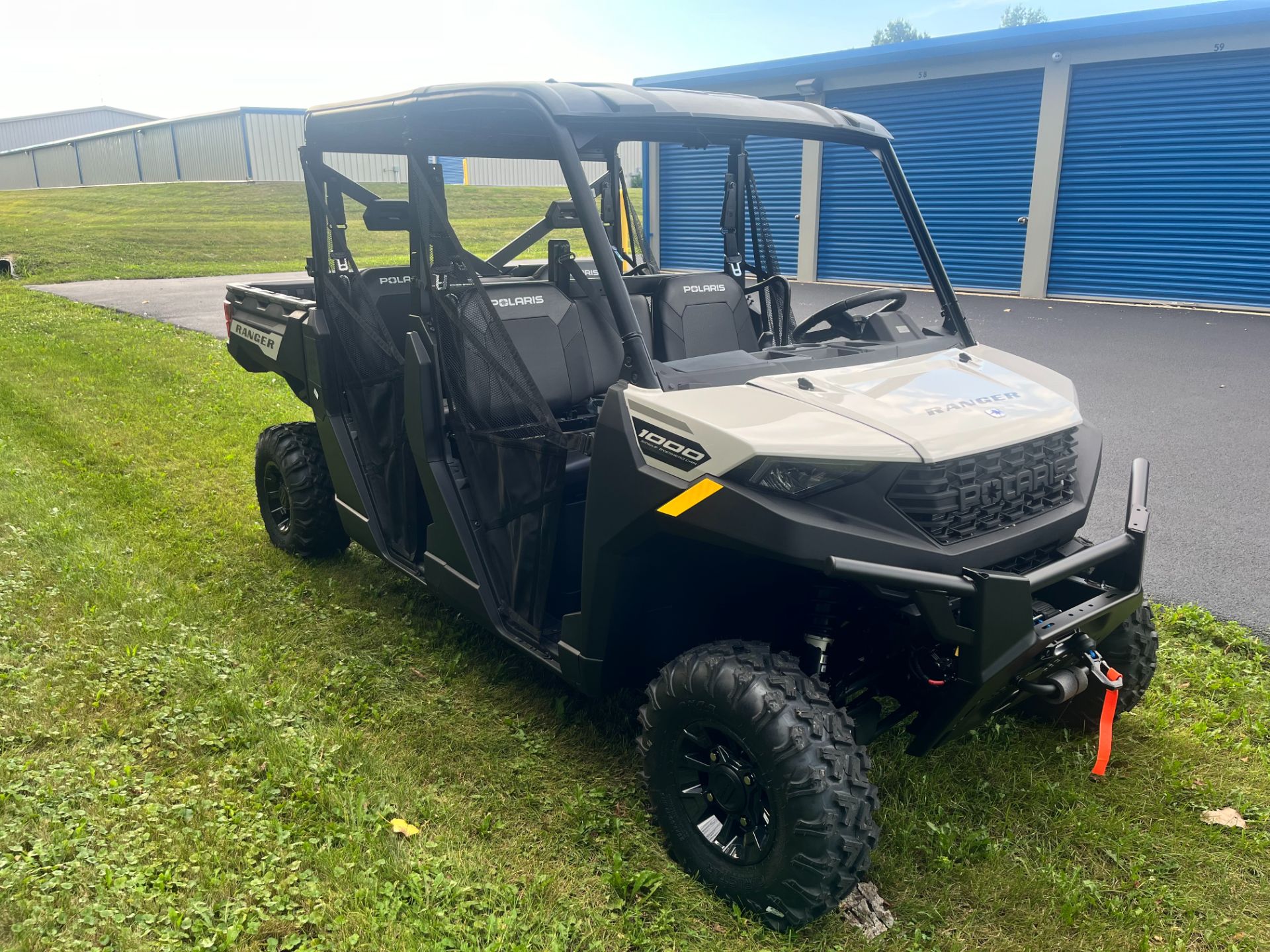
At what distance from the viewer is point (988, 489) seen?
243 cm

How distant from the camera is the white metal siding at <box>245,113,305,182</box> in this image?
40031 mm

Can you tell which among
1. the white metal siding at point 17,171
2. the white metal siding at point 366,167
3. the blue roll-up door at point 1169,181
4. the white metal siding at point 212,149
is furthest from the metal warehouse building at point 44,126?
the blue roll-up door at point 1169,181

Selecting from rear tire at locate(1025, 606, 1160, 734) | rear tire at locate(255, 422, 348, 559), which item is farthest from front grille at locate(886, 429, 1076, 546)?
rear tire at locate(255, 422, 348, 559)

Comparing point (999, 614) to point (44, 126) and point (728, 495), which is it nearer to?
point (728, 495)

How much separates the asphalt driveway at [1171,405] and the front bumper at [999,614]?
5.90 ft

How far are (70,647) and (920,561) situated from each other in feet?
10.2

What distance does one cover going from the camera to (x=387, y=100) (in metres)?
3.32

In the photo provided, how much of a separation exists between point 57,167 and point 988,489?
60492 mm

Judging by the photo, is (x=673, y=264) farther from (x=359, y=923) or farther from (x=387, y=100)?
(x=359, y=923)

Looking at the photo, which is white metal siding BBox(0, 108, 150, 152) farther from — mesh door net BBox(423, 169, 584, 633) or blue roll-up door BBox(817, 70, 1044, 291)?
mesh door net BBox(423, 169, 584, 633)

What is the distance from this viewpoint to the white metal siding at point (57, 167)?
50.5 meters

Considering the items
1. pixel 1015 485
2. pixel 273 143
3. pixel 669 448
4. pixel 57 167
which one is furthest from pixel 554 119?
pixel 57 167

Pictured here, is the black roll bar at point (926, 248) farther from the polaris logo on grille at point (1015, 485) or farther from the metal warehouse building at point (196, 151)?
the metal warehouse building at point (196, 151)

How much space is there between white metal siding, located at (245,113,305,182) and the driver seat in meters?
39.7
